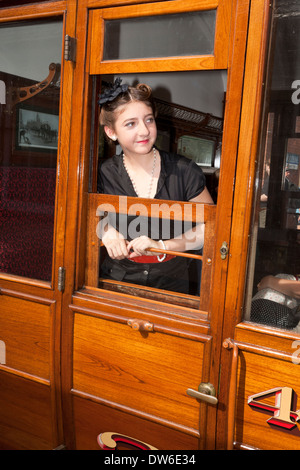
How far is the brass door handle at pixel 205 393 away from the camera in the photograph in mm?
1689

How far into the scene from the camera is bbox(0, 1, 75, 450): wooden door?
2.01m

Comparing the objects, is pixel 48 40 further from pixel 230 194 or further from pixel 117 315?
pixel 117 315

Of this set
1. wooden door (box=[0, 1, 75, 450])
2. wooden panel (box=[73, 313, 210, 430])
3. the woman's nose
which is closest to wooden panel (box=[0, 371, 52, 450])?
wooden door (box=[0, 1, 75, 450])

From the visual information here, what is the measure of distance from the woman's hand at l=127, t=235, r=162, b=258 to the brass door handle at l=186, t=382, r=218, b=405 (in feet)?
1.94

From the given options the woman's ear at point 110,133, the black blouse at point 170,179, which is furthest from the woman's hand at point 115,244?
the woman's ear at point 110,133

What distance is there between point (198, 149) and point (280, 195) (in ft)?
1.24

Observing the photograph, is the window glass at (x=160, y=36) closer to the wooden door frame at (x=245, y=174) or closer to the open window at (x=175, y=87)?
the open window at (x=175, y=87)

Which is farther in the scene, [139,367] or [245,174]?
[139,367]

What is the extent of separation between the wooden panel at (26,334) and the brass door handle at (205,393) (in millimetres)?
801

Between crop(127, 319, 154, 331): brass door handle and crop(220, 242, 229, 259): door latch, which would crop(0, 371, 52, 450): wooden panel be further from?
crop(220, 242, 229, 259): door latch

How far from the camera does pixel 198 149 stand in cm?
173

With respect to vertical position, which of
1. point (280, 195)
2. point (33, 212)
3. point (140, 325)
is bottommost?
point (140, 325)

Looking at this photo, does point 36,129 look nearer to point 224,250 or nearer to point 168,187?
point 168,187

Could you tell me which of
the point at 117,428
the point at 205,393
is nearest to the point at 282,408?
the point at 205,393
